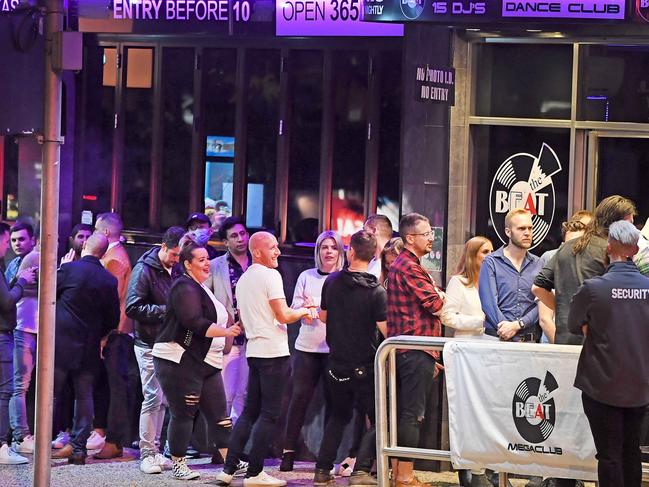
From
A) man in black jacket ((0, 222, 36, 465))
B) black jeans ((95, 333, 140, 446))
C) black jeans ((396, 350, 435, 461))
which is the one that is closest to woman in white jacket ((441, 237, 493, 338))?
black jeans ((396, 350, 435, 461))

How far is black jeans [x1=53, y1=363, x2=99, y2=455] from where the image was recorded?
11.0 meters

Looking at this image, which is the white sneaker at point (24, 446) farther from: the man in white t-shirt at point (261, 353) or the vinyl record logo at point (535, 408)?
the vinyl record logo at point (535, 408)

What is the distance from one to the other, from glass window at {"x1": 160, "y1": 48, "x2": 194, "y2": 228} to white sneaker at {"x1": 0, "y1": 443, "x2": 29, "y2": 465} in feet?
10.2

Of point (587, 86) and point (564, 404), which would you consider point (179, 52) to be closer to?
point (587, 86)

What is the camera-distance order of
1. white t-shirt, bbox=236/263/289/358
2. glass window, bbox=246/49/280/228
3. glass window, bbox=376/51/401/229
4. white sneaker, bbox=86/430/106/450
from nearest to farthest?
white t-shirt, bbox=236/263/289/358 < white sneaker, bbox=86/430/106/450 < glass window, bbox=376/51/401/229 < glass window, bbox=246/49/280/228

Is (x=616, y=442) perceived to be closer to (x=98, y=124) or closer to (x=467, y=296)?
(x=467, y=296)

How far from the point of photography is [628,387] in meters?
7.80

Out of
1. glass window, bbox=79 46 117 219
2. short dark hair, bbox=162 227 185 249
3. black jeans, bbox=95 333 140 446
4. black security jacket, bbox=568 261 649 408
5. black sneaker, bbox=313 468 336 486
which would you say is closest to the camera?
black security jacket, bbox=568 261 649 408

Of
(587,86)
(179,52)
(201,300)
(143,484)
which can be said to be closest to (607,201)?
(587,86)

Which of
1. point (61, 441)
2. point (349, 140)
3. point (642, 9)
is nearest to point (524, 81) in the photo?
point (642, 9)

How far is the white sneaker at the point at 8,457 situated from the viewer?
36.0 ft

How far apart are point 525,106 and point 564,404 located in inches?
141

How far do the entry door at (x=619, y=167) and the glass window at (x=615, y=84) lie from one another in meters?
0.16

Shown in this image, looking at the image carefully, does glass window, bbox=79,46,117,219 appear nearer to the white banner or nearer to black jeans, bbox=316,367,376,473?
black jeans, bbox=316,367,376,473
